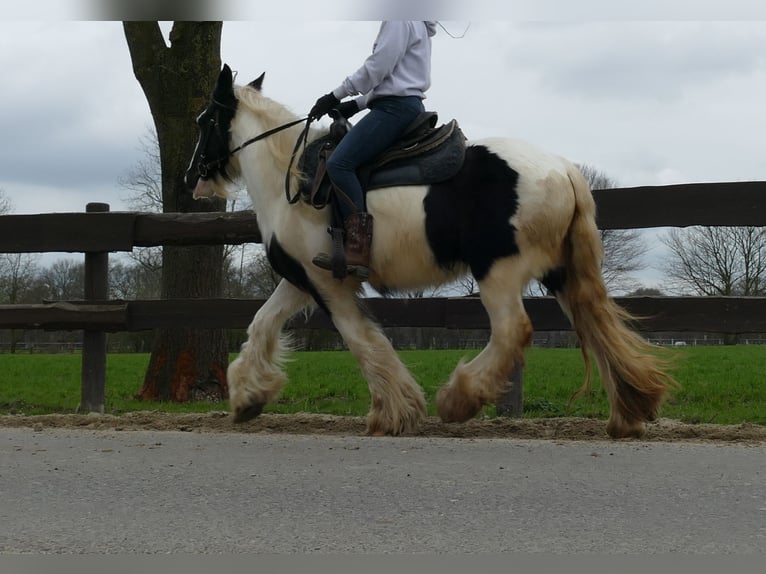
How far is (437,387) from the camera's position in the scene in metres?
9.13

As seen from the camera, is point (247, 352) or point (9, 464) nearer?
point (9, 464)

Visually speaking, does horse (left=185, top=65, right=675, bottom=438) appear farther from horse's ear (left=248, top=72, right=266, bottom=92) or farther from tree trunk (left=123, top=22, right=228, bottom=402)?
tree trunk (left=123, top=22, right=228, bottom=402)

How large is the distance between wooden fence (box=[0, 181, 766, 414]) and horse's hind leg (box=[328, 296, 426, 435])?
1.41 metres

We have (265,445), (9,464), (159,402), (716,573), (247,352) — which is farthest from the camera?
(159,402)

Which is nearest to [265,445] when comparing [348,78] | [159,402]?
[348,78]

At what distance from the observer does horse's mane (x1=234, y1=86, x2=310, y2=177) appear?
6.24m

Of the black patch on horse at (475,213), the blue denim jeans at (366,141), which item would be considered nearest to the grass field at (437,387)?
the black patch on horse at (475,213)

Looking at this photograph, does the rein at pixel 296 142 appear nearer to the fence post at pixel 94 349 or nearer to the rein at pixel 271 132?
the rein at pixel 271 132

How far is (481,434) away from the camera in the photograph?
237 inches

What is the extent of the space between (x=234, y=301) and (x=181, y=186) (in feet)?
6.78

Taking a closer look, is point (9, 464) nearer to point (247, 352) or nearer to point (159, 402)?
point (247, 352)

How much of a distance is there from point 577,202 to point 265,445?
7.78ft

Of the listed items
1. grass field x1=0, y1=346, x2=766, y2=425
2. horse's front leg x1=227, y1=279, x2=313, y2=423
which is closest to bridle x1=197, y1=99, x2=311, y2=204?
horse's front leg x1=227, y1=279, x2=313, y2=423

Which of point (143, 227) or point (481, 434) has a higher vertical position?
point (143, 227)
